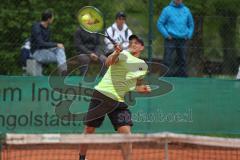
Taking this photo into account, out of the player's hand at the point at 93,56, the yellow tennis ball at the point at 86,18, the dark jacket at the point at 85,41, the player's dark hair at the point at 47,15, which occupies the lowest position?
the player's hand at the point at 93,56

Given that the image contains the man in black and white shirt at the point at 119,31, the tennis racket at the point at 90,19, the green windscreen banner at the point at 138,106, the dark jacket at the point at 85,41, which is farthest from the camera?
the man in black and white shirt at the point at 119,31

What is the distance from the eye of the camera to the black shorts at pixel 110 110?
9609 mm

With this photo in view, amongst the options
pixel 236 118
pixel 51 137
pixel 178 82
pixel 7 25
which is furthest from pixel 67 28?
pixel 51 137

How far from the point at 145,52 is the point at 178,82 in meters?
0.93

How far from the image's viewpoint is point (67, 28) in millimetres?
14109

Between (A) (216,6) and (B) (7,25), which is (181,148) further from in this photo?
(B) (7,25)

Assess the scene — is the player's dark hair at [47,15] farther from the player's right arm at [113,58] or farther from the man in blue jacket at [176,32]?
the player's right arm at [113,58]

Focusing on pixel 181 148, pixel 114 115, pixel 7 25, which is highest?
pixel 7 25

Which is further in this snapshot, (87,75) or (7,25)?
(7,25)

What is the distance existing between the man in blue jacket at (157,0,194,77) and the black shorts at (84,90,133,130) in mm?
3117

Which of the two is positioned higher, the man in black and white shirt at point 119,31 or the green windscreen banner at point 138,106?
the man in black and white shirt at point 119,31

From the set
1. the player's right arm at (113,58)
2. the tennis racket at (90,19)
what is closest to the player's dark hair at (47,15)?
the tennis racket at (90,19)

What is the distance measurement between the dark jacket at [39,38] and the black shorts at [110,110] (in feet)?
9.64

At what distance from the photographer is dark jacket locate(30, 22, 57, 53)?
12.4 metres
